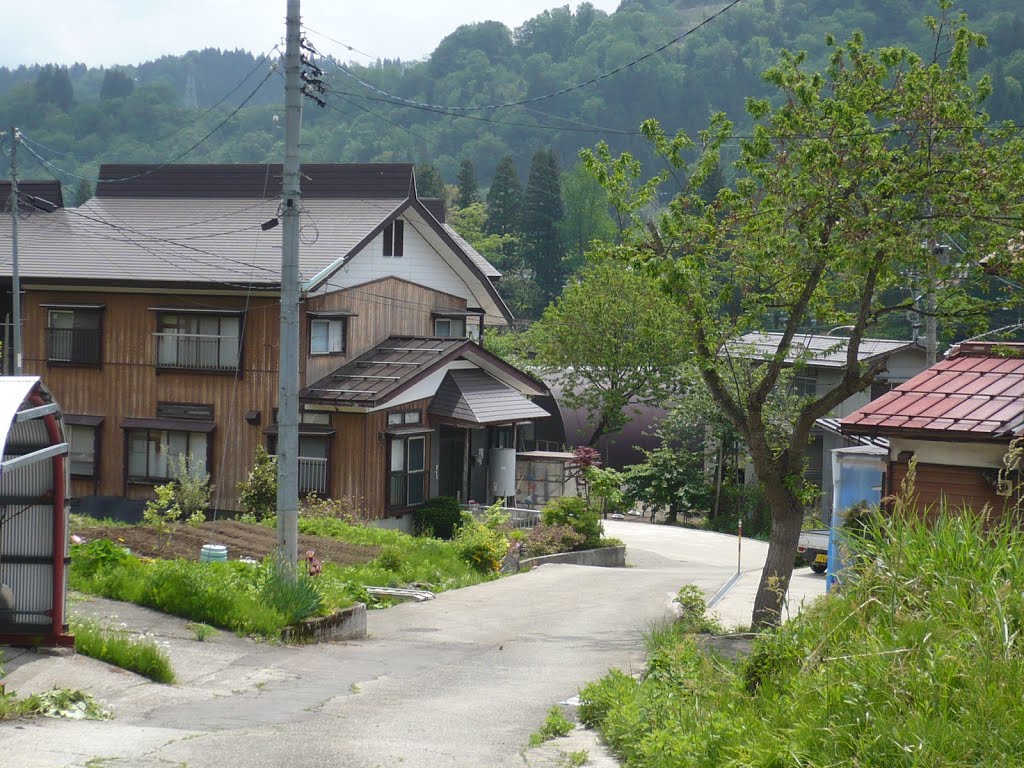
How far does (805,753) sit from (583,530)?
20938 mm

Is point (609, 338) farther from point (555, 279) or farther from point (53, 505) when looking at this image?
point (555, 279)

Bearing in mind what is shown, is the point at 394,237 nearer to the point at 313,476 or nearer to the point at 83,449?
the point at 313,476

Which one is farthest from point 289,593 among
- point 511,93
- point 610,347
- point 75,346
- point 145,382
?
point 511,93

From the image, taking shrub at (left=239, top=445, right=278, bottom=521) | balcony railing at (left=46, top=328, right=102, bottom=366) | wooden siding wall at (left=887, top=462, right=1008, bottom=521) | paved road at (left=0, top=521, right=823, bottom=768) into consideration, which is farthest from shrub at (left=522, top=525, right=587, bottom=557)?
wooden siding wall at (left=887, top=462, right=1008, bottom=521)

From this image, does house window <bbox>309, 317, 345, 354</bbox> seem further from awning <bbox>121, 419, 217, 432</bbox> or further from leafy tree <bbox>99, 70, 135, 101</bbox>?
leafy tree <bbox>99, 70, 135, 101</bbox>

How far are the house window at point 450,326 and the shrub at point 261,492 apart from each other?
9.03 m

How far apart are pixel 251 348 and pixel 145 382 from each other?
3.15 meters

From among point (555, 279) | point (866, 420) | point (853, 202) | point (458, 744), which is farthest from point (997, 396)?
point (555, 279)

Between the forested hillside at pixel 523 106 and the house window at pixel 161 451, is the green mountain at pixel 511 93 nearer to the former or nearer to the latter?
the forested hillside at pixel 523 106

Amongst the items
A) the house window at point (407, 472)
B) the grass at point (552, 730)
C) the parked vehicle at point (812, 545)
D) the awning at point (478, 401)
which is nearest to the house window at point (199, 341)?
the house window at point (407, 472)

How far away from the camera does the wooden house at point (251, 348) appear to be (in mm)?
26391

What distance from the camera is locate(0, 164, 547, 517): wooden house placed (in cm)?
2639

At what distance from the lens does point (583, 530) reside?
86.2 ft

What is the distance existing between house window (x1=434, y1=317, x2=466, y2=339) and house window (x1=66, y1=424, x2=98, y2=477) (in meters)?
9.80
